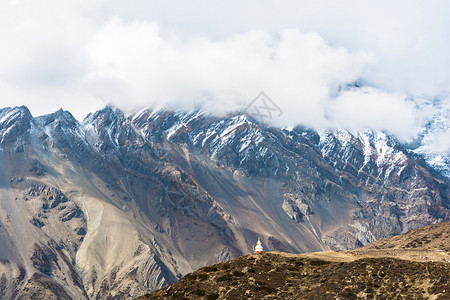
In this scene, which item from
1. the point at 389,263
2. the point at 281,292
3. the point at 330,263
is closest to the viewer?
the point at 281,292

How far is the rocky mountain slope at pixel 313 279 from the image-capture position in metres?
51.7

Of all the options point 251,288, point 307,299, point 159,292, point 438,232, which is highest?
point 159,292

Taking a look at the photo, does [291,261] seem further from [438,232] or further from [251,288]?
[438,232]

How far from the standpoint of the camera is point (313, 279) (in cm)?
5869

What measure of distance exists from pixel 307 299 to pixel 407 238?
7841cm

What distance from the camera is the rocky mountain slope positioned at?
5166 cm

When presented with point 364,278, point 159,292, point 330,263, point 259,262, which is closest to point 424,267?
point 364,278

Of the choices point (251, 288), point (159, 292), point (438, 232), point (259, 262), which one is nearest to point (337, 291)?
point (251, 288)

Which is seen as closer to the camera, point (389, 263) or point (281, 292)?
point (281, 292)

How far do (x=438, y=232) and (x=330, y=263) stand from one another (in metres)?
62.6

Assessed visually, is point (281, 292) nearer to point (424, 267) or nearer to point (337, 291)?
point (337, 291)

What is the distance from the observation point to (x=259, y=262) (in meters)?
66.8

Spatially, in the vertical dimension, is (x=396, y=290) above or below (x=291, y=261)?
below

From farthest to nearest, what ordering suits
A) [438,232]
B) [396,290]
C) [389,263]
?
1. [438,232]
2. [389,263]
3. [396,290]
